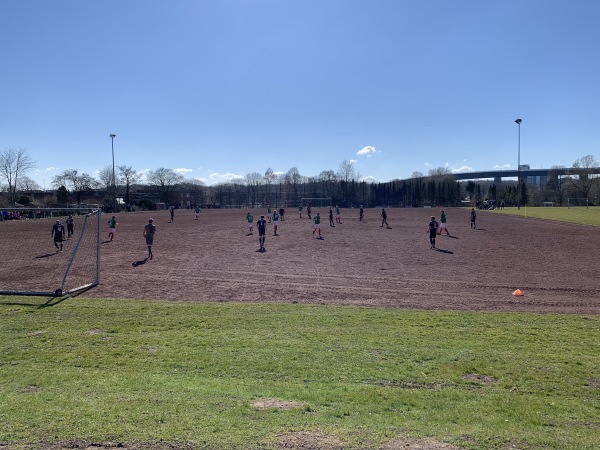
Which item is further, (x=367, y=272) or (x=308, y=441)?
(x=367, y=272)

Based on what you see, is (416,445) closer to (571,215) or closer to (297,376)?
(297,376)

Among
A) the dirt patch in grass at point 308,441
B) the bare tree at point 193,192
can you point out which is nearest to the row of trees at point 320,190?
the bare tree at point 193,192

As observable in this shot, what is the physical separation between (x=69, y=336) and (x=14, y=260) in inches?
620

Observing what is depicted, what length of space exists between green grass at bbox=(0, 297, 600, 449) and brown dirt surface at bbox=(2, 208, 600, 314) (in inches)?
97.7

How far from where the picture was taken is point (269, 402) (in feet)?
19.4

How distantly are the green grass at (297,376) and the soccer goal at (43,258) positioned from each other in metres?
4.40

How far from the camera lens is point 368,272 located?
18781 mm

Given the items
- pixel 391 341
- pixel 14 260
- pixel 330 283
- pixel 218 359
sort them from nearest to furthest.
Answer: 1. pixel 218 359
2. pixel 391 341
3. pixel 330 283
4. pixel 14 260

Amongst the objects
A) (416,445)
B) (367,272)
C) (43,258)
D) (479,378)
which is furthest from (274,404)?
(43,258)

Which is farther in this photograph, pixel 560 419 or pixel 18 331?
pixel 18 331

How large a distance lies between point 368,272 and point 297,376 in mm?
Answer: 12135

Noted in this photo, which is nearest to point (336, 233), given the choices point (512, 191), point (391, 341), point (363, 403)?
point (391, 341)

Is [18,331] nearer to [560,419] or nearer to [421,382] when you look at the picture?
[421,382]

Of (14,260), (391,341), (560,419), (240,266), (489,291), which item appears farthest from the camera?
(14,260)
